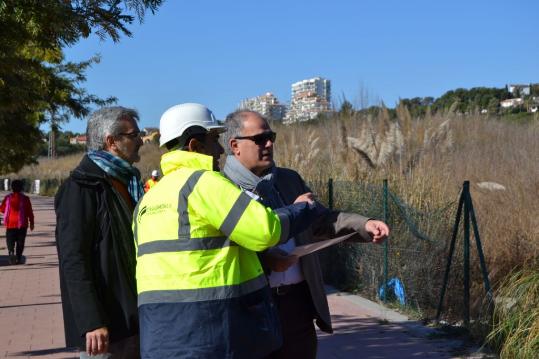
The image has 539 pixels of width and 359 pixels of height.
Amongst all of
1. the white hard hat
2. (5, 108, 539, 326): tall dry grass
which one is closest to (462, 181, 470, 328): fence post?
(5, 108, 539, 326): tall dry grass

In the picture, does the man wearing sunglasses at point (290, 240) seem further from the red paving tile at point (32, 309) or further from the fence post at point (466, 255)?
the red paving tile at point (32, 309)

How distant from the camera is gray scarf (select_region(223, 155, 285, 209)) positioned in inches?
134

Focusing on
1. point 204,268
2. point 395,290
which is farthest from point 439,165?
point 204,268

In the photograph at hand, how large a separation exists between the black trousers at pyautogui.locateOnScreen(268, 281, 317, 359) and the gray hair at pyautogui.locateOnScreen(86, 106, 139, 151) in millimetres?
1160

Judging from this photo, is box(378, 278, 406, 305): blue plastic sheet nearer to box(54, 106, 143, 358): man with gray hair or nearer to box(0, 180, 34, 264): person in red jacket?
box(54, 106, 143, 358): man with gray hair

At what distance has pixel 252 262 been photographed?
282 cm

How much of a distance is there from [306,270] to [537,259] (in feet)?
15.3

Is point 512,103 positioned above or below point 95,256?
above

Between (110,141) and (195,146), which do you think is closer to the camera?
(195,146)

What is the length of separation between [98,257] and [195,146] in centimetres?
82

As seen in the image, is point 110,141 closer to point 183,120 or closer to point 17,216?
point 183,120

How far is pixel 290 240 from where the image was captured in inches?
A: 141

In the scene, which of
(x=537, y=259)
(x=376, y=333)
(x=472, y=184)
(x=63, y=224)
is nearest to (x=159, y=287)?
(x=63, y=224)

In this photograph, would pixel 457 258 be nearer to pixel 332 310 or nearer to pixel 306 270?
pixel 332 310
